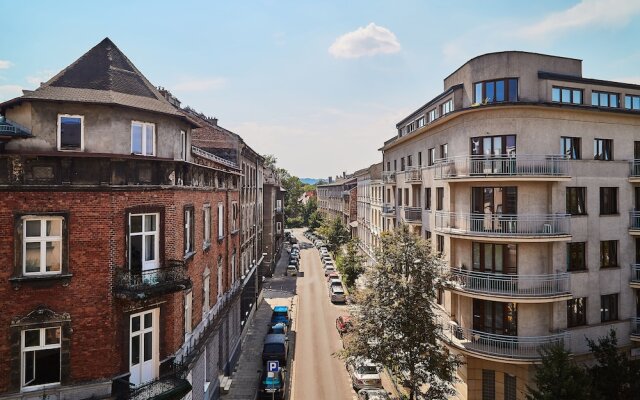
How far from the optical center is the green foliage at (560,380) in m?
13.6

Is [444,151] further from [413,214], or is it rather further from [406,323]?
[406,323]

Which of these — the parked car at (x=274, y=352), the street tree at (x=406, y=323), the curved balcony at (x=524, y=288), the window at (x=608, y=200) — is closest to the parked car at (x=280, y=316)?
the parked car at (x=274, y=352)

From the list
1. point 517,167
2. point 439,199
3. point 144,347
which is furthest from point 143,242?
point 439,199

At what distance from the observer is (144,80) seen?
46.6ft

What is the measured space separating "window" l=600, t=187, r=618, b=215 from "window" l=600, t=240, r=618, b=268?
1.65 m

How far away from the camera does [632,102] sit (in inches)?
819

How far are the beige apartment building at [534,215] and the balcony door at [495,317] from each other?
5cm

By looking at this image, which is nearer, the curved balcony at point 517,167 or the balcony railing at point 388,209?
the curved balcony at point 517,167

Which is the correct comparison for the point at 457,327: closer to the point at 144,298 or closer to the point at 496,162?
the point at 496,162

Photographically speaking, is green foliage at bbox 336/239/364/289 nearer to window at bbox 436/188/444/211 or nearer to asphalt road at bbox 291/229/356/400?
asphalt road at bbox 291/229/356/400

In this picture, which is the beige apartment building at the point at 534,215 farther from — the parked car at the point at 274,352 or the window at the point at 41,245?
the window at the point at 41,245

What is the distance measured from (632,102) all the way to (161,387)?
1072 inches

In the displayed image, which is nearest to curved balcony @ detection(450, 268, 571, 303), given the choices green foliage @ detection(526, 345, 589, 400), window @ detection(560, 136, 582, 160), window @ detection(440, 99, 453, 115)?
green foliage @ detection(526, 345, 589, 400)

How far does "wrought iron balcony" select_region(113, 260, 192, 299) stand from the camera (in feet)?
37.2
